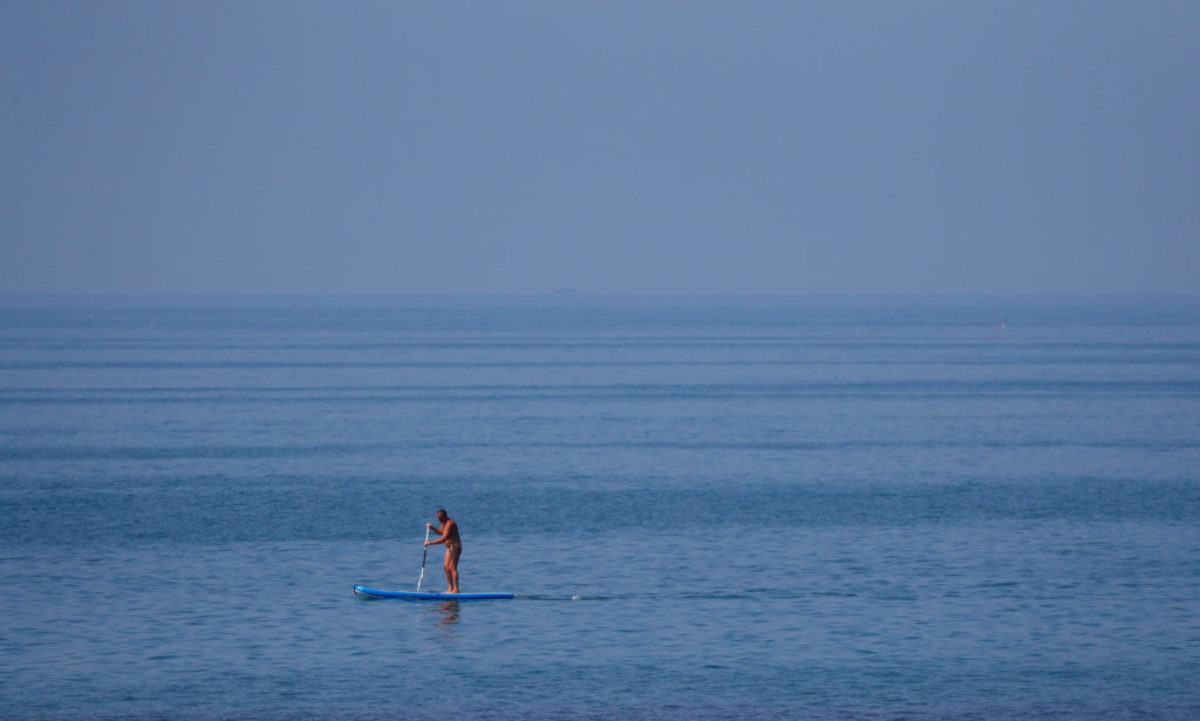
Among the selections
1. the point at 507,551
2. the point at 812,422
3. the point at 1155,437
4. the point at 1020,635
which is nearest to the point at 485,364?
the point at 812,422

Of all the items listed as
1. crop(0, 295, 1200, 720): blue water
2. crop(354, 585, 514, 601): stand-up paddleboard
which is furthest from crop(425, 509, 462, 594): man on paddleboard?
crop(0, 295, 1200, 720): blue water

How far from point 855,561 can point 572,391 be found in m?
67.7

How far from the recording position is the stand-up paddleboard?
35.3 meters

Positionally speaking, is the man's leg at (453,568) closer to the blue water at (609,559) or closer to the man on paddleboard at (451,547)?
the man on paddleboard at (451,547)

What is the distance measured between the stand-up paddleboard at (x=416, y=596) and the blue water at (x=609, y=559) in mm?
265

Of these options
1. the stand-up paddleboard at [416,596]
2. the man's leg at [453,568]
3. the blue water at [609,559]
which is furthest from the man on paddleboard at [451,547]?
the blue water at [609,559]

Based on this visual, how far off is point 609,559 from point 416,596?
6.95 metres

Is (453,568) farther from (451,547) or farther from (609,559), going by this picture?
(609,559)

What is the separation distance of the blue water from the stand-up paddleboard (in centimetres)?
27

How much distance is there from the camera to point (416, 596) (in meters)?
35.6

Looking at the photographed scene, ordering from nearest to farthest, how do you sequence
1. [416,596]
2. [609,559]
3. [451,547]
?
[451,547]
[416,596]
[609,559]

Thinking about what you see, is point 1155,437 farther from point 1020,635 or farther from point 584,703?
point 584,703

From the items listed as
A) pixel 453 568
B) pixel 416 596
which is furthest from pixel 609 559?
pixel 416 596

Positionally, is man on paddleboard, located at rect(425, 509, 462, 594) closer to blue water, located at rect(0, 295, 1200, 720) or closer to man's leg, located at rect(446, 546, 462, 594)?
man's leg, located at rect(446, 546, 462, 594)
